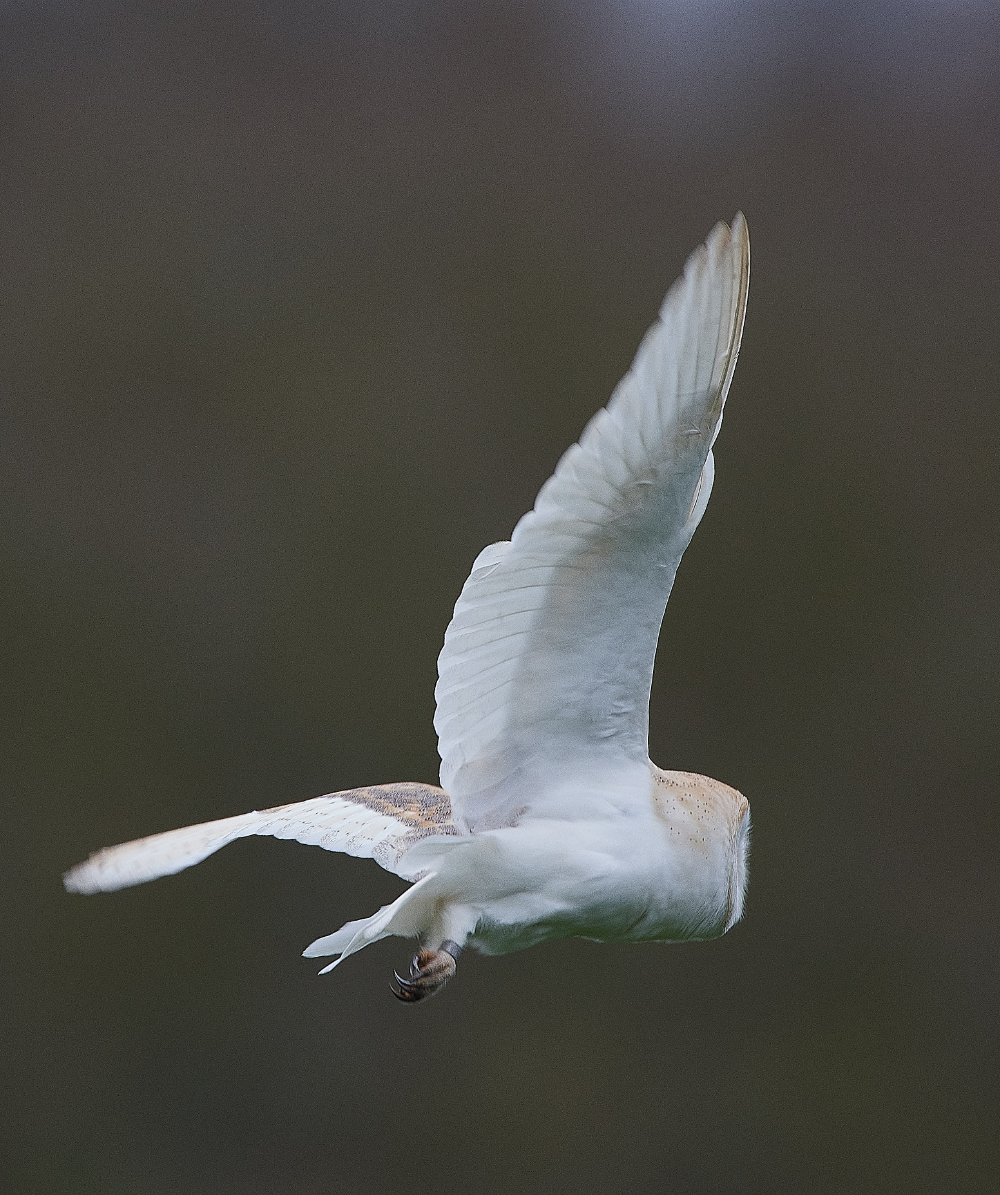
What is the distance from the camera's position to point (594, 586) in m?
0.97

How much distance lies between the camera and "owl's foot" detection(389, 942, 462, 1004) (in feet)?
3.25

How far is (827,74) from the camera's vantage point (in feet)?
8.29

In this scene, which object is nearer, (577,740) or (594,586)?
(594,586)

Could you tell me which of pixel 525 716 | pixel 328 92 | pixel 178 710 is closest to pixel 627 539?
pixel 525 716

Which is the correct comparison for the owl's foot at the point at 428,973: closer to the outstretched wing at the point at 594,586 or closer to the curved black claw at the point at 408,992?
the curved black claw at the point at 408,992

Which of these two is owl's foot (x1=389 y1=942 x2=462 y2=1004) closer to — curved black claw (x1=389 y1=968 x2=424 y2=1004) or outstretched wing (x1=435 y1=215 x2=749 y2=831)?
curved black claw (x1=389 y1=968 x2=424 y2=1004)

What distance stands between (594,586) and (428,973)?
13.0 inches

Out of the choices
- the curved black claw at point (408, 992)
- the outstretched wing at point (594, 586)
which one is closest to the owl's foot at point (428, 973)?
the curved black claw at point (408, 992)

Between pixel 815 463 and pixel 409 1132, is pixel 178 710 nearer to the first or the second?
pixel 409 1132

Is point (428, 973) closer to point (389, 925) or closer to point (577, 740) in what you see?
point (389, 925)

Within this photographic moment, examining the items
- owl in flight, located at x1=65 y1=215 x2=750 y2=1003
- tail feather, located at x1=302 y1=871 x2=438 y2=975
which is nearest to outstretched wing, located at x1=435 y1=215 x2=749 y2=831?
owl in flight, located at x1=65 y1=215 x2=750 y2=1003

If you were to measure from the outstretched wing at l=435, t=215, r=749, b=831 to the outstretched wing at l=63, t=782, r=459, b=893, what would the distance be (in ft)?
0.24

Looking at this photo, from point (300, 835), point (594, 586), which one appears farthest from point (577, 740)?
point (300, 835)

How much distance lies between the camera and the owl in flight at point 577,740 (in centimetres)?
84
